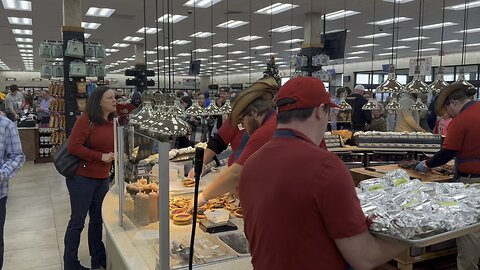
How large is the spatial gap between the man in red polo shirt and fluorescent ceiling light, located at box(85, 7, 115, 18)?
10358 mm

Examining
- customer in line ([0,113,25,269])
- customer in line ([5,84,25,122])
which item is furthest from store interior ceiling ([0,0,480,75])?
customer in line ([0,113,25,269])

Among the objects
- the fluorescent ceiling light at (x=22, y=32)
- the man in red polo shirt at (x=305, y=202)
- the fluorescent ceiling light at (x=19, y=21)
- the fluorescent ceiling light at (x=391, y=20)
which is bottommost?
the man in red polo shirt at (x=305, y=202)

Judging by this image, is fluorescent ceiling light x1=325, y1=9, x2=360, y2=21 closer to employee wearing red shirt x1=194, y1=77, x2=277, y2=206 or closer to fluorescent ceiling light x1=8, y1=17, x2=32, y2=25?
fluorescent ceiling light x1=8, y1=17, x2=32, y2=25

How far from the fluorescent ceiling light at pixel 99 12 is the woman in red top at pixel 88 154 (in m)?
7.83

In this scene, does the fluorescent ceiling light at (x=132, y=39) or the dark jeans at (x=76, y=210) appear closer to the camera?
the dark jeans at (x=76, y=210)

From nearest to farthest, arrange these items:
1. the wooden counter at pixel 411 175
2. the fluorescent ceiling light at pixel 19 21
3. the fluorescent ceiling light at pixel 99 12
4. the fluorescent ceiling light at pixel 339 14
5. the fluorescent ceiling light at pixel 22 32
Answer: the wooden counter at pixel 411 175 → the fluorescent ceiling light at pixel 339 14 → the fluorescent ceiling light at pixel 99 12 → the fluorescent ceiling light at pixel 19 21 → the fluorescent ceiling light at pixel 22 32

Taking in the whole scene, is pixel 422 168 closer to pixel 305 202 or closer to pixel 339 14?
pixel 305 202

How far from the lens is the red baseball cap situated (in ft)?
4.70

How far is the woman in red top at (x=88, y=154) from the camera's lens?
365 cm

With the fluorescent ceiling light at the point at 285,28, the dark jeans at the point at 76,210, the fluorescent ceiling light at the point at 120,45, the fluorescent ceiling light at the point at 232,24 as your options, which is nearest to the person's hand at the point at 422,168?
the dark jeans at the point at 76,210

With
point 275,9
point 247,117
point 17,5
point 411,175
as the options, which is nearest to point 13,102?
point 17,5

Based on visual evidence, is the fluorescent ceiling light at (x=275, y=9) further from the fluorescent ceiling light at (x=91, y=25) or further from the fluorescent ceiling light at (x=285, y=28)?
the fluorescent ceiling light at (x=91, y=25)

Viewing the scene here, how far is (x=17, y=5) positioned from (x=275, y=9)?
6316mm

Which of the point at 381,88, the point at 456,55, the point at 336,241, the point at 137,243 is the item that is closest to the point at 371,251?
the point at 336,241
